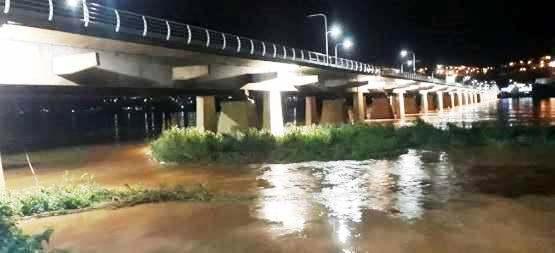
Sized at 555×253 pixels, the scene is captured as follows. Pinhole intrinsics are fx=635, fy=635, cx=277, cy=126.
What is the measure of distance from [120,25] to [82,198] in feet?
31.2

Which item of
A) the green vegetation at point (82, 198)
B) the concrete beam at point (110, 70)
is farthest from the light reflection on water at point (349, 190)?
the concrete beam at point (110, 70)

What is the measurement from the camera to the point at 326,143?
32.4m

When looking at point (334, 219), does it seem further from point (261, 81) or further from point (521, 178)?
point (261, 81)

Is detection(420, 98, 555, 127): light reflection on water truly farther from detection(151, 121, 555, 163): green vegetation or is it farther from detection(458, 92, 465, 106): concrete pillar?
detection(458, 92, 465, 106): concrete pillar

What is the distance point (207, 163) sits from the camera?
97.0ft

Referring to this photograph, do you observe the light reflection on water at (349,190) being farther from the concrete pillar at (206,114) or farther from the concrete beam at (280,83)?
the concrete beam at (280,83)

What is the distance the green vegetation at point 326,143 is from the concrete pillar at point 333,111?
32.0 m

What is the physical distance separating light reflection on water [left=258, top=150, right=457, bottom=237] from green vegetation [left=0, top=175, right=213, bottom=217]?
266cm

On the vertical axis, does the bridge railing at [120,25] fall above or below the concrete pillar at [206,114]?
above

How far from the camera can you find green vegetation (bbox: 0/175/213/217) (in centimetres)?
1719

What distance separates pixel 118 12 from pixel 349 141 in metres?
13.8

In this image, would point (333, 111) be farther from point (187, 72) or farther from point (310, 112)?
point (187, 72)

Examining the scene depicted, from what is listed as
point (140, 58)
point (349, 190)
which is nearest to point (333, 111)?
point (140, 58)

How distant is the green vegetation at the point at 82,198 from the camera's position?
1719 centimetres
